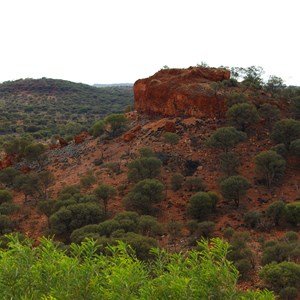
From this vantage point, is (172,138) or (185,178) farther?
(172,138)

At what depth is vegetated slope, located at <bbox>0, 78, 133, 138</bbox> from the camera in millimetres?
64000

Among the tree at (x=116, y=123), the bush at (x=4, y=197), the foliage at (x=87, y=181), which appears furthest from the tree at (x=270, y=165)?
the bush at (x=4, y=197)

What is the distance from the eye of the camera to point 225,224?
70.1ft

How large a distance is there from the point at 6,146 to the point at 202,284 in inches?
1376

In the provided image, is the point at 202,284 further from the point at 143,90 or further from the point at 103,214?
the point at 143,90

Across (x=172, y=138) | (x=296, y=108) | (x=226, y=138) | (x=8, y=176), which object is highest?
(x=296, y=108)

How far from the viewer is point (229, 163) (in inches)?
1035

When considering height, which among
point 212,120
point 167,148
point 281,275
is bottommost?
point 281,275

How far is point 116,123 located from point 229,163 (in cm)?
1528

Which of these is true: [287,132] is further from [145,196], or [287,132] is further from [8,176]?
[8,176]

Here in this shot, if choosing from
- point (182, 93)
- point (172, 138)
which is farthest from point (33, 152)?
point (182, 93)

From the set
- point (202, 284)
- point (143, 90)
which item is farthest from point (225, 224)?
point (143, 90)

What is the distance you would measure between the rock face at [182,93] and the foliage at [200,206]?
43.1 ft

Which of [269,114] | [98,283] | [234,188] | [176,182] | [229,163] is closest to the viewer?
[98,283]
